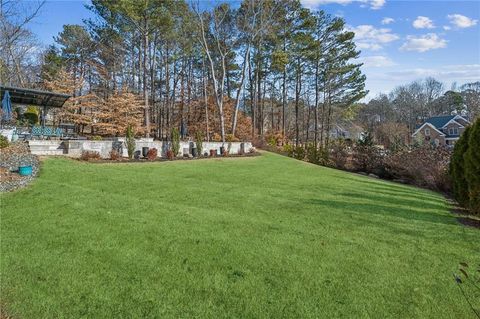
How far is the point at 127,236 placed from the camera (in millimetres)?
3879

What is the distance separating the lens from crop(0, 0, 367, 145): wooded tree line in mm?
21031

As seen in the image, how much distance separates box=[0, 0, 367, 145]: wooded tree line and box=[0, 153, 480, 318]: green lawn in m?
15.6

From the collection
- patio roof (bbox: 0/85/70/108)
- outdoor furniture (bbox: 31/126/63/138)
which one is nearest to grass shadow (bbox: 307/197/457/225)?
outdoor furniture (bbox: 31/126/63/138)

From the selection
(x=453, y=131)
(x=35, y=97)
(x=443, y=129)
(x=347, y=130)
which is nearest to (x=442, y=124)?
(x=443, y=129)

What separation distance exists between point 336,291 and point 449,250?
2115mm

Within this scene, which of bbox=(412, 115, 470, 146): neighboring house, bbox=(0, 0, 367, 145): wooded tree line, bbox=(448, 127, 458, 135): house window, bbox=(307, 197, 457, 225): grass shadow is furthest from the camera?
bbox=(448, 127, 458, 135): house window

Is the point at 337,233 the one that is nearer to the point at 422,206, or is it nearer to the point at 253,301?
the point at 253,301

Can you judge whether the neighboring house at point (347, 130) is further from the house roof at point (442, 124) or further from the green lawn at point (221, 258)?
the green lawn at point (221, 258)

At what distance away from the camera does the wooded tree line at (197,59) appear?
21031 millimetres

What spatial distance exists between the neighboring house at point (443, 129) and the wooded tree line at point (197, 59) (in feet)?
66.0

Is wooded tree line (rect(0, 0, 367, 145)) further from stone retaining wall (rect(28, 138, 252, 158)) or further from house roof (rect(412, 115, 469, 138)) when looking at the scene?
Answer: house roof (rect(412, 115, 469, 138))

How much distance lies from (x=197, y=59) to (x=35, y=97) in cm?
1584

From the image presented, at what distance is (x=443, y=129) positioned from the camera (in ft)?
145

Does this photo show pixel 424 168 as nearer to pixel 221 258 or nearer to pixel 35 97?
pixel 221 258
